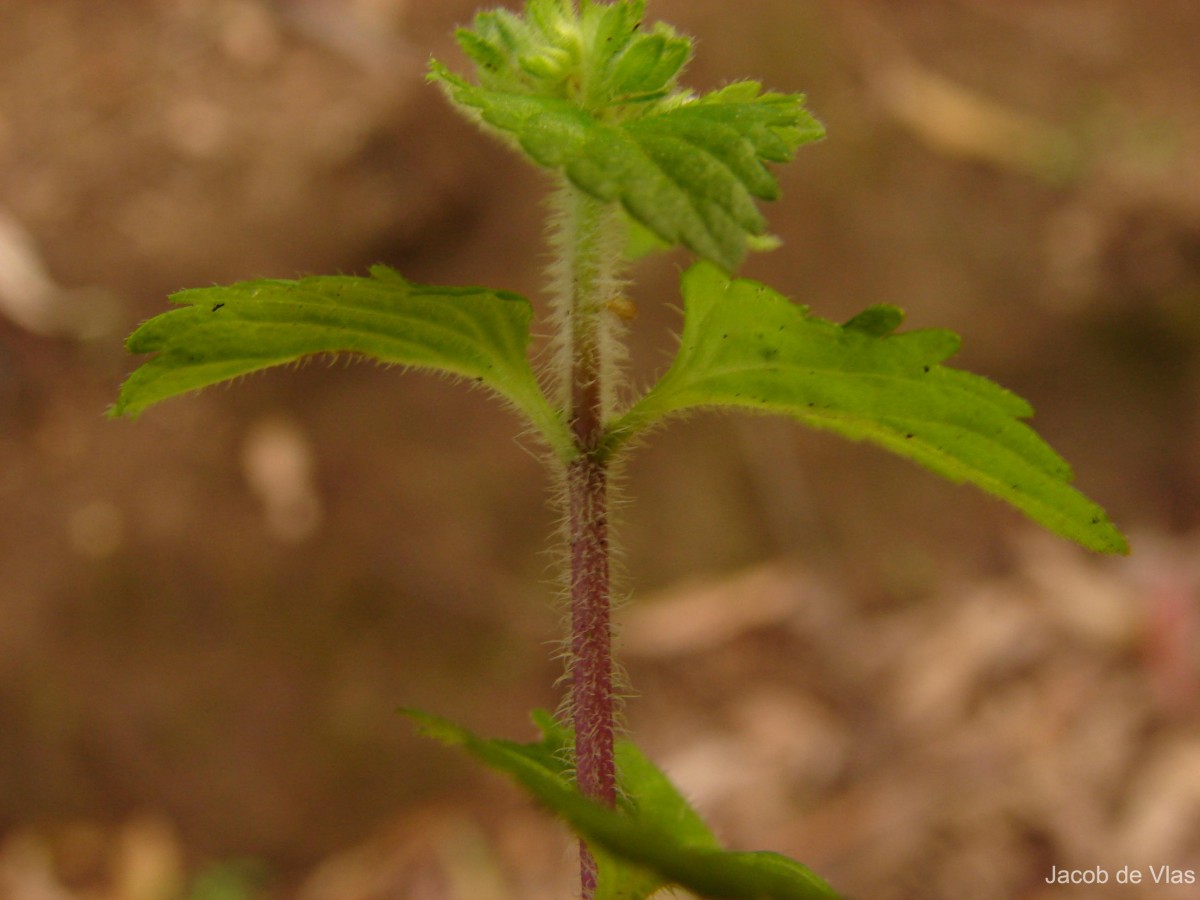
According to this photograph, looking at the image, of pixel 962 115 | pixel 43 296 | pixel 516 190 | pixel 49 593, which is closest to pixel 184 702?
pixel 49 593

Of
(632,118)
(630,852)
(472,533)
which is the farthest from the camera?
(472,533)

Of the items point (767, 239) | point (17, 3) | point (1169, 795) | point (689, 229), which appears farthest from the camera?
point (17, 3)

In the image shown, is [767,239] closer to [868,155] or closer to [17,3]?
[868,155]

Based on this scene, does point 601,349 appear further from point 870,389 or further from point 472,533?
point 472,533

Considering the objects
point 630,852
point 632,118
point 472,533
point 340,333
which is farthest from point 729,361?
point 472,533

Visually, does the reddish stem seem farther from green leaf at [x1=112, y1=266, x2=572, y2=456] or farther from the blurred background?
the blurred background

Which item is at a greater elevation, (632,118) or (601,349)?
(632,118)

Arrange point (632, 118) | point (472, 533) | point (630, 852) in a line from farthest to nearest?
point (472, 533) < point (632, 118) < point (630, 852)

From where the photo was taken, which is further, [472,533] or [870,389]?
[472,533]
